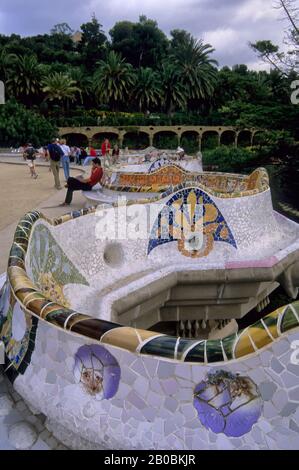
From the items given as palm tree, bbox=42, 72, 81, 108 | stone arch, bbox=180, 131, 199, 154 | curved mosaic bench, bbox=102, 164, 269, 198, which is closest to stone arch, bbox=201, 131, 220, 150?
stone arch, bbox=180, 131, 199, 154

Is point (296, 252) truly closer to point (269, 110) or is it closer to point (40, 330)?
point (40, 330)

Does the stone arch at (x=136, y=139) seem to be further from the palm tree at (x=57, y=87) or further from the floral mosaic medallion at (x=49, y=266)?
the floral mosaic medallion at (x=49, y=266)

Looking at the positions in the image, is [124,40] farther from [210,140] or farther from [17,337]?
[17,337]

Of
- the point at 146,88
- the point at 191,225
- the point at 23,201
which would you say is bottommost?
the point at 23,201

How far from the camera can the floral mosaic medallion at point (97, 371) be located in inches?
77.8

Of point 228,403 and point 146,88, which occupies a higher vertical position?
point 146,88

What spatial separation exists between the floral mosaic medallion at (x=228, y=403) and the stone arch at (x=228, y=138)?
129 ft

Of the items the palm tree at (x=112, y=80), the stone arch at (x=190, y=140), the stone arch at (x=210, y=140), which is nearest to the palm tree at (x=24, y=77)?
the palm tree at (x=112, y=80)

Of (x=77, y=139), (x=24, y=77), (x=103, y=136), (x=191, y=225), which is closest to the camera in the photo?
(x=191, y=225)

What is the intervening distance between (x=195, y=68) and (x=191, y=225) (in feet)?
127

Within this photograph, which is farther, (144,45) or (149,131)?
(144,45)

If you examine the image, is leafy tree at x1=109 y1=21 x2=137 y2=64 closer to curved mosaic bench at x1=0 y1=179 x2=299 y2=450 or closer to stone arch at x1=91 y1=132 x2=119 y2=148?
stone arch at x1=91 y1=132 x2=119 y2=148

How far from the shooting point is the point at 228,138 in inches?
1577

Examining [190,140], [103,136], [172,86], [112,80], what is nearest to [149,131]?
[103,136]
